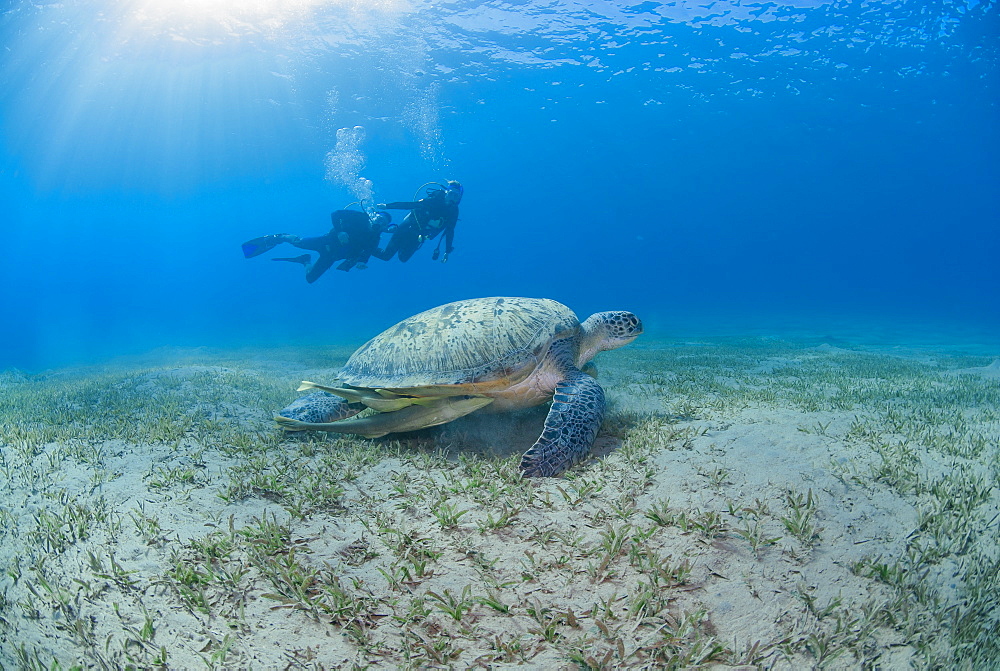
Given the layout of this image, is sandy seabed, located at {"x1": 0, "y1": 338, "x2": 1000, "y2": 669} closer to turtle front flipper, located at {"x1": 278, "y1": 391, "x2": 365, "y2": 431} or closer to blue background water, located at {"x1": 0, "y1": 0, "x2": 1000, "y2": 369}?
turtle front flipper, located at {"x1": 278, "y1": 391, "x2": 365, "y2": 431}

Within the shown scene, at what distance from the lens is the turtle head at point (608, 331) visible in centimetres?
513

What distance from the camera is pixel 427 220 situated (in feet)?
Answer: 47.0

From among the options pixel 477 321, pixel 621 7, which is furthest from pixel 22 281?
pixel 477 321

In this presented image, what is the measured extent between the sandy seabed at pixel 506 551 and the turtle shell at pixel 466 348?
0.68 meters

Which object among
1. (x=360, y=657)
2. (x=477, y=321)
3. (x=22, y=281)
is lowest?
(x=360, y=657)

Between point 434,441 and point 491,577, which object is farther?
point 434,441

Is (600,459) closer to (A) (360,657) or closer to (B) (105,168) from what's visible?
(A) (360,657)

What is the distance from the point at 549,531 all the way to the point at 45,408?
661cm

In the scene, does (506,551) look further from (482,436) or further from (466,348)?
(466,348)

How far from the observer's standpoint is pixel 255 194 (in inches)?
3169

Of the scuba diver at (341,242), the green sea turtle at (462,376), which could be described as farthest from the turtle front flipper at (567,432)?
the scuba diver at (341,242)

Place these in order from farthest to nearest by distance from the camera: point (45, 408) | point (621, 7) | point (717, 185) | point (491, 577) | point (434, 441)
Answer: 1. point (717, 185)
2. point (621, 7)
3. point (45, 408)
4. point (434, 441)
5. point (491, 577)

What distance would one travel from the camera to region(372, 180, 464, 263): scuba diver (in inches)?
543

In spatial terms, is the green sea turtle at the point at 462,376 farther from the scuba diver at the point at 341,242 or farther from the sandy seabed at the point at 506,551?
the scuba diver at the point at 341,242
